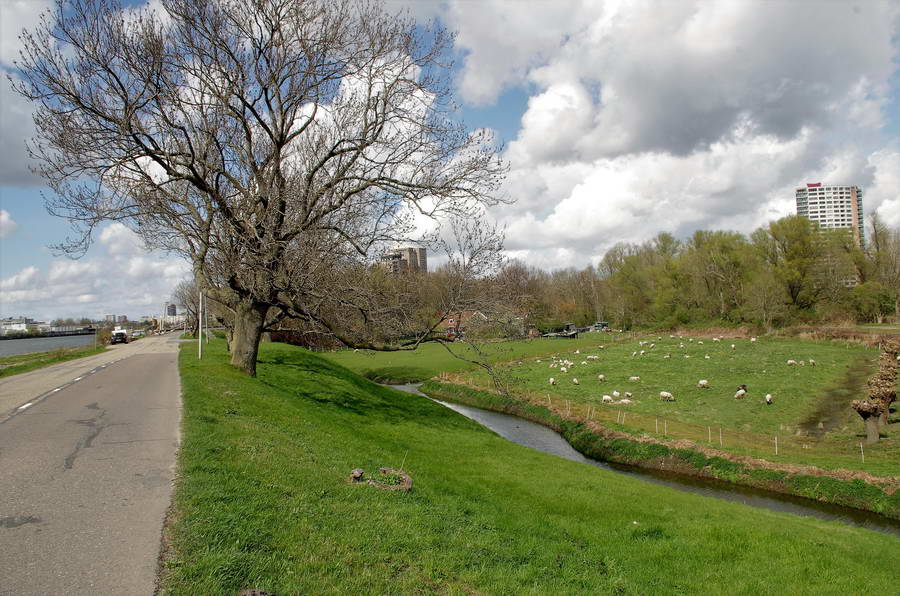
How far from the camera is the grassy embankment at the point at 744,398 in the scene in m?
22.7

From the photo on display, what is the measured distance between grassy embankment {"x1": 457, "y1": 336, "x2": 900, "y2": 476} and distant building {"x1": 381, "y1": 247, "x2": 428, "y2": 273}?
17.6 ft

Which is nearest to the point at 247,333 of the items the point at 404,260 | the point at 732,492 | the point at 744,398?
the point at 404,260

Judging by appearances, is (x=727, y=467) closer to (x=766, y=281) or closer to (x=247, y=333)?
(x=247, y=333)

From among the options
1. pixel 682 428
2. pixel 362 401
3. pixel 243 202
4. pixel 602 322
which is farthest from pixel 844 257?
pixel 243 202

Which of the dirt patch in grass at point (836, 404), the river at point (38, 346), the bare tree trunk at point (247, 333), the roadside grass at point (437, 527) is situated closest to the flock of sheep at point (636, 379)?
the dirt patch in grass at point (836, 404)

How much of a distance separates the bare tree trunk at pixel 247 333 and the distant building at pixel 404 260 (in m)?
5.02

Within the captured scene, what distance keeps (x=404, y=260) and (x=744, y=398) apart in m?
→ 25.0

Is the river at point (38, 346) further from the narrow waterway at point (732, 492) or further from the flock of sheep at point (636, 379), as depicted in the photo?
the narrow waterway at point (732, 492)

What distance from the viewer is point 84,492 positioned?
7156 millimetres

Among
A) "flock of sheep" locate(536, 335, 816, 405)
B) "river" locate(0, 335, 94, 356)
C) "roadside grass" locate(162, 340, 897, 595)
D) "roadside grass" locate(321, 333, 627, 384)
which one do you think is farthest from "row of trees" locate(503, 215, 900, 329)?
"river" locate(0, 335, 94, 356)

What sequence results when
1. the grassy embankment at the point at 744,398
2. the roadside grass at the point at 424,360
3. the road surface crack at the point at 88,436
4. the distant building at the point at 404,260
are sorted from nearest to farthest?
the road surface crack at the point at 88,436 → the distant building at the point at 404,260 → the grassy embankment at the point at 744,398 → the roadside grass at the point at 424,360

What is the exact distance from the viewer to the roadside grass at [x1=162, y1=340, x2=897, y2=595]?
5898 millimetres

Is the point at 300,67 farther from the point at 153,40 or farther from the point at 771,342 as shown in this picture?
the point at 771,342

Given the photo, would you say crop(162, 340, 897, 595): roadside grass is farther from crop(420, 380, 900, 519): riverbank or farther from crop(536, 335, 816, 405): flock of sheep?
crop(536, 335, 816, 405): flock of sheep
